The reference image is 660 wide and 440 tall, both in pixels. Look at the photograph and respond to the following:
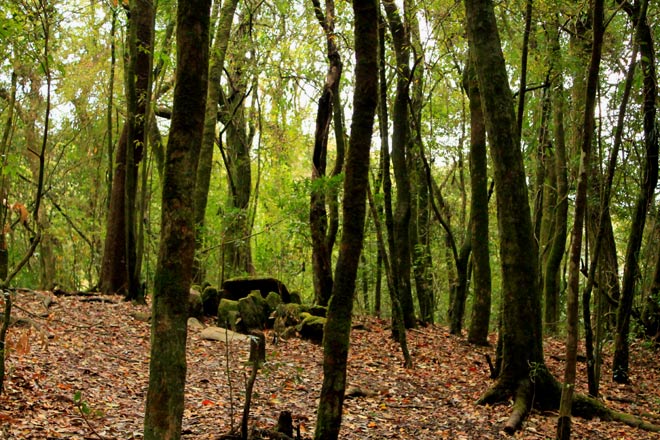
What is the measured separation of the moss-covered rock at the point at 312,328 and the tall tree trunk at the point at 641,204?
532 centimetres

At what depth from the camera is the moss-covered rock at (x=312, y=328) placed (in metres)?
11.4

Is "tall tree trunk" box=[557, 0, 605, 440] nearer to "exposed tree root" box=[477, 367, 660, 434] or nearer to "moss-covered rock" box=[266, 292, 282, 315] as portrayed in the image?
"exposed tree root" box=[477, 367, 660, 434]

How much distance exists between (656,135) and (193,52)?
919 cm

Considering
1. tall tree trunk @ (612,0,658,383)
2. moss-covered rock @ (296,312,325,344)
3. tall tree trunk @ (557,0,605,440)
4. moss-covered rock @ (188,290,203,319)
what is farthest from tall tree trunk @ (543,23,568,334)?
moss-covered rock @ (188,290,203,319)

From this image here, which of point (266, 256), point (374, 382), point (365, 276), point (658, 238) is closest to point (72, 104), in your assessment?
point (266, 256)

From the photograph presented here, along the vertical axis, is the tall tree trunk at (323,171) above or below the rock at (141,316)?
above

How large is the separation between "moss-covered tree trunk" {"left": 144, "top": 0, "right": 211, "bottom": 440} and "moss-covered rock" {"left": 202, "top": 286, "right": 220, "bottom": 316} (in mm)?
8919

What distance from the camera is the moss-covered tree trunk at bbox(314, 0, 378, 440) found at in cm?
511

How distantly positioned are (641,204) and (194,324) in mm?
8414

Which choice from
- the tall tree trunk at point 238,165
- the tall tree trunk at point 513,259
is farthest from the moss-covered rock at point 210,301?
the tall tree trunk at point 513,259

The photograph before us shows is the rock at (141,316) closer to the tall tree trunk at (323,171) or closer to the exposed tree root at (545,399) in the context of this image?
the tall tree trunk at (323,171)

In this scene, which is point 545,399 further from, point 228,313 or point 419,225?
point 419,225

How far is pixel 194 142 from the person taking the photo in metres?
4.12

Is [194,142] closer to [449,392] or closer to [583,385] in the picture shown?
[449,392]
